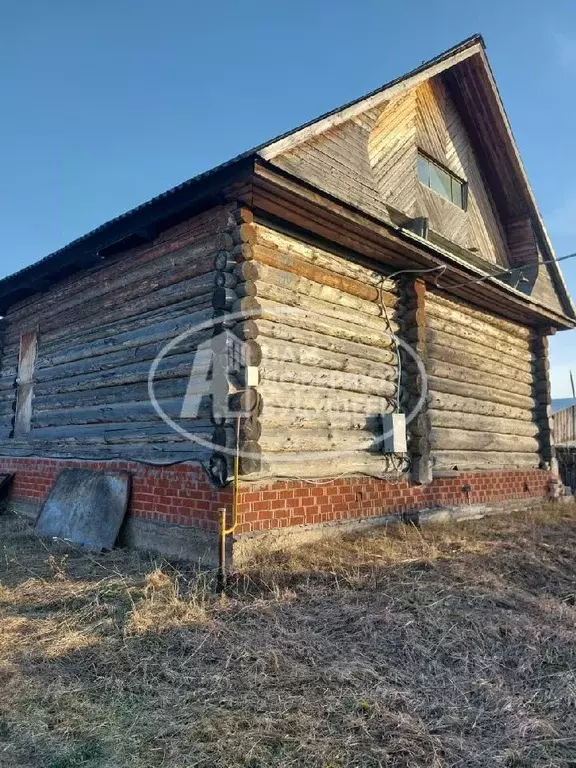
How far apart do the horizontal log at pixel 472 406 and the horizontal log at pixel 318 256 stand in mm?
2051

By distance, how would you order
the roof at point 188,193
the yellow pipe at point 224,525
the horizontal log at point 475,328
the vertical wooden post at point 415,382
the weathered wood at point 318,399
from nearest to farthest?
the yellow pipe at point 224,525 < the roof at point 188,193 < the weathered wood at point 318,399 < the vertical wooden post at point 415,382 < the horizontal log at point 475,328

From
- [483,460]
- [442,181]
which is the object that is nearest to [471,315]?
[442,181]

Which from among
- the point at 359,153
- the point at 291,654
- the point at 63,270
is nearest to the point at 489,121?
the point at 359,153

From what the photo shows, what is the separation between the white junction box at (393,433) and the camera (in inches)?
313

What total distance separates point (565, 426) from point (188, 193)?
45.0 ft

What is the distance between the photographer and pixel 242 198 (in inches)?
250

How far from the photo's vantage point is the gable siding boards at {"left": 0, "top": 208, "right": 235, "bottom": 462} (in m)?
6.93

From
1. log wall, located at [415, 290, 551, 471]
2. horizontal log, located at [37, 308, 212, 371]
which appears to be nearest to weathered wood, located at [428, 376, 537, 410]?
log wall, located at [415, 290, 551, 471]

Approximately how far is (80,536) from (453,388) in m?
6.43

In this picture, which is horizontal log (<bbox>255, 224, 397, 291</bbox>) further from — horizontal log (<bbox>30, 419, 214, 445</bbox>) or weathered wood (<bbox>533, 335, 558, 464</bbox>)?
weathered wood (<bbox>533, 335, 558, 464</bbox>)

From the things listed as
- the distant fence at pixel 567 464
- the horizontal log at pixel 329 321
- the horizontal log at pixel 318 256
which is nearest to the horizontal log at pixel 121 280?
the horizontal log at pixel 318 256

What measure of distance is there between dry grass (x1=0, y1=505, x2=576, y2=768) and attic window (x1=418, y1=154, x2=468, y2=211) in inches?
272

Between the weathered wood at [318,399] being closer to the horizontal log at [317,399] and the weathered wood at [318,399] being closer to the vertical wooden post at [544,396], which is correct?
the horizontal log at [317,399]

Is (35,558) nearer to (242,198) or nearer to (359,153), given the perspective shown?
(242,198)
